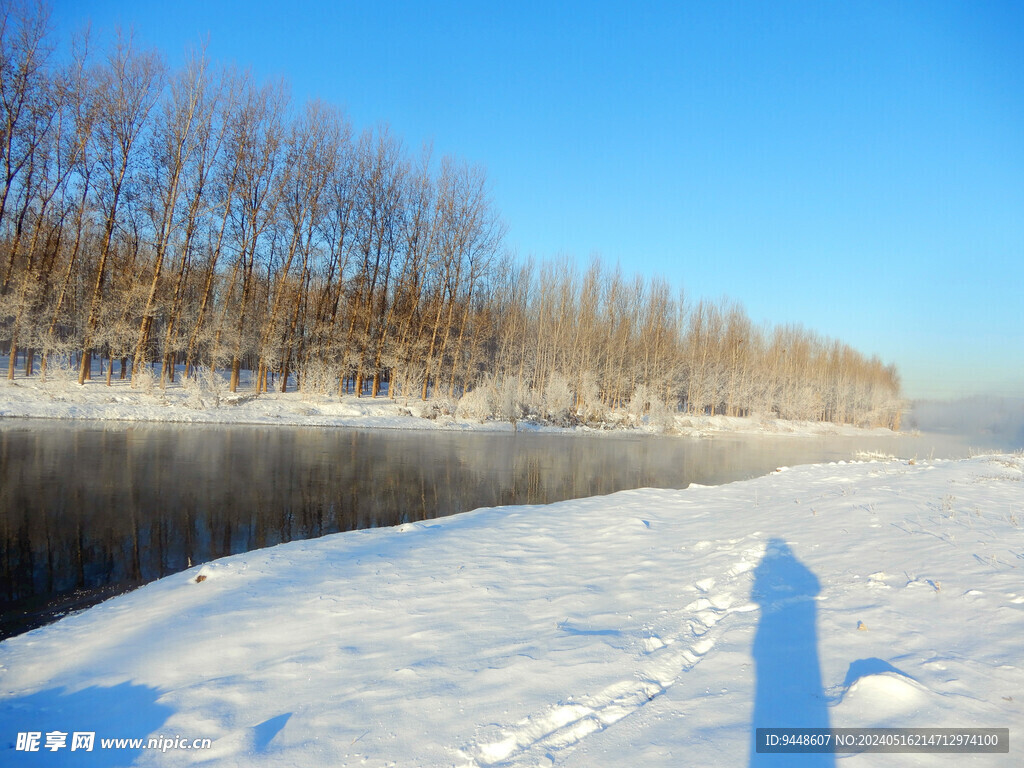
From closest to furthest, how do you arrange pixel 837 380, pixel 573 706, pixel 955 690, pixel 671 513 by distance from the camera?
pixel 955 690 → pixel 573 706 → pixel 671 513 → pixel 837 380

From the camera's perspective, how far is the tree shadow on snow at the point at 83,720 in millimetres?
2799

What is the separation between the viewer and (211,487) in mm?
9609

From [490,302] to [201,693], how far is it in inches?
1981

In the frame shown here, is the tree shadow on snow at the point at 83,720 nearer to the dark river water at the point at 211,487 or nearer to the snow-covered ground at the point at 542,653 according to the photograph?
the snow-covered ground at the point at 542,653

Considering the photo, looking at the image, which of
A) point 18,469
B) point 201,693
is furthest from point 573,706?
point 18,469

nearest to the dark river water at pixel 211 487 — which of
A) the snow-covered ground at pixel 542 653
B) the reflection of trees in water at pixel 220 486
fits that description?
the reflection of trees in water at pixel 220 486

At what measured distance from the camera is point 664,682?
3.34 m

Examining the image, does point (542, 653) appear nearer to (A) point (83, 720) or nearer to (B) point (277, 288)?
(A) point (83, 720)

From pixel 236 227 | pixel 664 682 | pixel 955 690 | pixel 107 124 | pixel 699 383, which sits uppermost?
pixel 107 124

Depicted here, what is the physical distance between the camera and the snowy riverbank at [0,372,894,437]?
62.9 ft

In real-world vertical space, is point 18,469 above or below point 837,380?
below

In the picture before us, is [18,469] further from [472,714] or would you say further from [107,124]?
[107,124]

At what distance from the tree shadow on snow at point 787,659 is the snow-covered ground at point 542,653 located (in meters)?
0.02

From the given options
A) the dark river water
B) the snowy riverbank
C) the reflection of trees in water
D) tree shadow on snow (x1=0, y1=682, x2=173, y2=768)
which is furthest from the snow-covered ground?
the snowy riverbank
